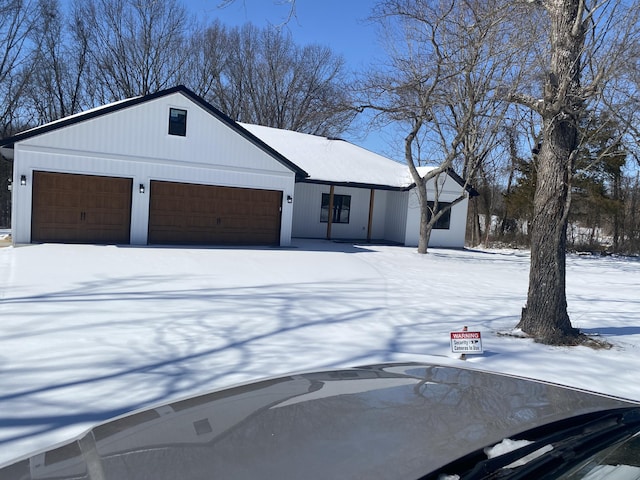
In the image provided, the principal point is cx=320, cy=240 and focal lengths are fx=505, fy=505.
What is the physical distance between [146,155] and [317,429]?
16225 mm

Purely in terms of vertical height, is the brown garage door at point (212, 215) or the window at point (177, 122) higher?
the window at point (177, 122)

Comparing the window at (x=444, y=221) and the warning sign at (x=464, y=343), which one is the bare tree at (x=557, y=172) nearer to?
the warning sign at (x=464, y=343)

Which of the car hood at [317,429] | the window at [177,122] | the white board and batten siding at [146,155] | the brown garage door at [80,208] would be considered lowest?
the car hood at [317,429]

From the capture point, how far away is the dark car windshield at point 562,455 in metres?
1.59

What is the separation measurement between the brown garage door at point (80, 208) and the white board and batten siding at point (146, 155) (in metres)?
0.22

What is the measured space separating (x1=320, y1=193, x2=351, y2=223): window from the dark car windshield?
22.4 meters

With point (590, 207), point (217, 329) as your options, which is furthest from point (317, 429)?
point (590, 207)

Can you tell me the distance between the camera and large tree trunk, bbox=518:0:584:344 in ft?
22.9

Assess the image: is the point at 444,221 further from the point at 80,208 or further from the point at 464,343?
the point at 464,343

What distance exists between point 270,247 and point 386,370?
53.2ft

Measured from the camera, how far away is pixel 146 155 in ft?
54.5

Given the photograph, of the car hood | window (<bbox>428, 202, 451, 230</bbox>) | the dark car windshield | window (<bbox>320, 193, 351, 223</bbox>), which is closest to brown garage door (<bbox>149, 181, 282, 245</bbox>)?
window (<bbox>320, 193, 351, 223</bbox>)

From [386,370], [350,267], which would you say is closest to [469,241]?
[350,267]

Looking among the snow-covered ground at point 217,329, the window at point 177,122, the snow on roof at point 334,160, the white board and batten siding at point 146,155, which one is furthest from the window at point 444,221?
the window at point 177,122
